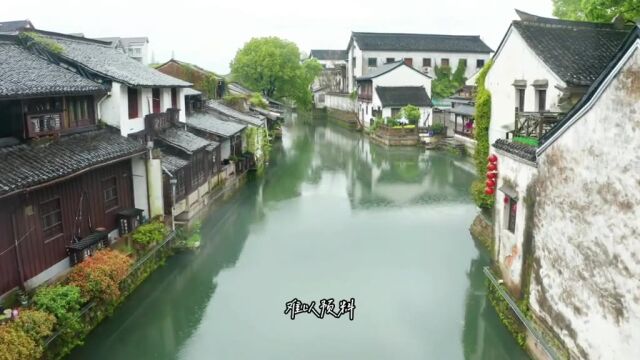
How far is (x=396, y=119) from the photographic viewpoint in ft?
140

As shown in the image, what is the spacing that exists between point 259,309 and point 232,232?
22.5 ft

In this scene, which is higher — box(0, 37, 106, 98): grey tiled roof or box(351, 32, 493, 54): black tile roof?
box(351, 32, 493, 54): black tile roof

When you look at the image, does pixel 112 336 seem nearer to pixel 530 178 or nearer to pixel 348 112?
pixel 530 178

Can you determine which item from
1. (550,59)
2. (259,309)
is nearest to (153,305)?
(259,309)

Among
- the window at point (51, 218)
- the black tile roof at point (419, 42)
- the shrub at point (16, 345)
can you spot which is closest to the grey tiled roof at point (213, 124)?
the window at point (51, 218)

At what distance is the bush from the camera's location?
1044cm

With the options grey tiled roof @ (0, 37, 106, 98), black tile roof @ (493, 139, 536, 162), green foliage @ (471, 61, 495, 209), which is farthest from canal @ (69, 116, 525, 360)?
grey tiled roof @ (0, 37, 106, 98)

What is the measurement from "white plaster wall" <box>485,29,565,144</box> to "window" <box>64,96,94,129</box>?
1246cm

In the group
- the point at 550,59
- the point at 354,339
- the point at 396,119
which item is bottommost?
the point at 354,339

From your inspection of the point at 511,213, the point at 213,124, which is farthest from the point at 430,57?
the point at 511,213

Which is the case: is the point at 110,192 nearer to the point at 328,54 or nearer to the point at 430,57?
the point at 430,57

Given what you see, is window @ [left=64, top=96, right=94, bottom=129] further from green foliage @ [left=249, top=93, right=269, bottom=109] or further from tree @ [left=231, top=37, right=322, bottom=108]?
tree @ [left=231, top=37, right=322, bottom=108]

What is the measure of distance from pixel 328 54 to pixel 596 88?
89.9 meters

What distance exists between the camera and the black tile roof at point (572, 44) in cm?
1379
